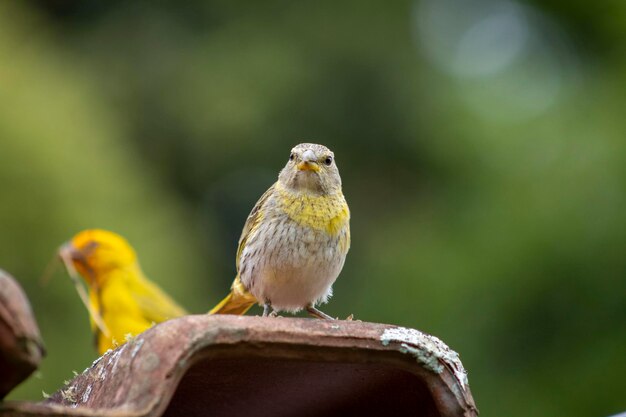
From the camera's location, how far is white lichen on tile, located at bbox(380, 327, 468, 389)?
271 cm

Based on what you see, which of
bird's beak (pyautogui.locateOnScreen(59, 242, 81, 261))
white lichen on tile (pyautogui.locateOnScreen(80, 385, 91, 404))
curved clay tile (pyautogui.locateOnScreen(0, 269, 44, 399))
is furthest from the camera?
bird's beak (pyautogui.locateOnScreen(59, 242, 81, 261))

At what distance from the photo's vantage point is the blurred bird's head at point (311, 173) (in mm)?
4250

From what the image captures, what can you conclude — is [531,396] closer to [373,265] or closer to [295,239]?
[373,265]

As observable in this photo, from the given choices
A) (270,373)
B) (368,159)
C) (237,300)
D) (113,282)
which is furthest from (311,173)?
(368,159)

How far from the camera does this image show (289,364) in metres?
2.81

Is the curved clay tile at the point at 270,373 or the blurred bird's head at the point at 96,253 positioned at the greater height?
the curved clay tile at the point at 270,373

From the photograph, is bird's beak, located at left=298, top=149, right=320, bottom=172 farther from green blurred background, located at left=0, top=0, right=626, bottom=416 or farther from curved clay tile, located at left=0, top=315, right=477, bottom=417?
green blurred background, located at left=0, top=0, right=626, bottom=416

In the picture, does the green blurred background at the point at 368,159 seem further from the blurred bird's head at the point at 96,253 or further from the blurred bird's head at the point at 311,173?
the blurred bird's head at the point at 311,173

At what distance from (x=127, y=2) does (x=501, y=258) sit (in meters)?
5.60

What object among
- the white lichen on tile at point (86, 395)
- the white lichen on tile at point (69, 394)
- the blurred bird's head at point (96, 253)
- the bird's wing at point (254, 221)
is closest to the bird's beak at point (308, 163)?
the bird's wing at point (254, 221)

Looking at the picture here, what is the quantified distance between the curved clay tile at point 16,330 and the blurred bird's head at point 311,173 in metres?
2.29

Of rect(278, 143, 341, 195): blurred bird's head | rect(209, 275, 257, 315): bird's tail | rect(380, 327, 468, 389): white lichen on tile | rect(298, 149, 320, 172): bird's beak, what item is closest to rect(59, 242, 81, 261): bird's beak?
rect(209, 275, 257, 315): bird's tail

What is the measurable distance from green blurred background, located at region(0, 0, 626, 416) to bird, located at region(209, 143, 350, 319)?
111 inches

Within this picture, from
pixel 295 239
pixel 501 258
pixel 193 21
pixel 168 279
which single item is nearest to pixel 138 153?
pixel 193 21
